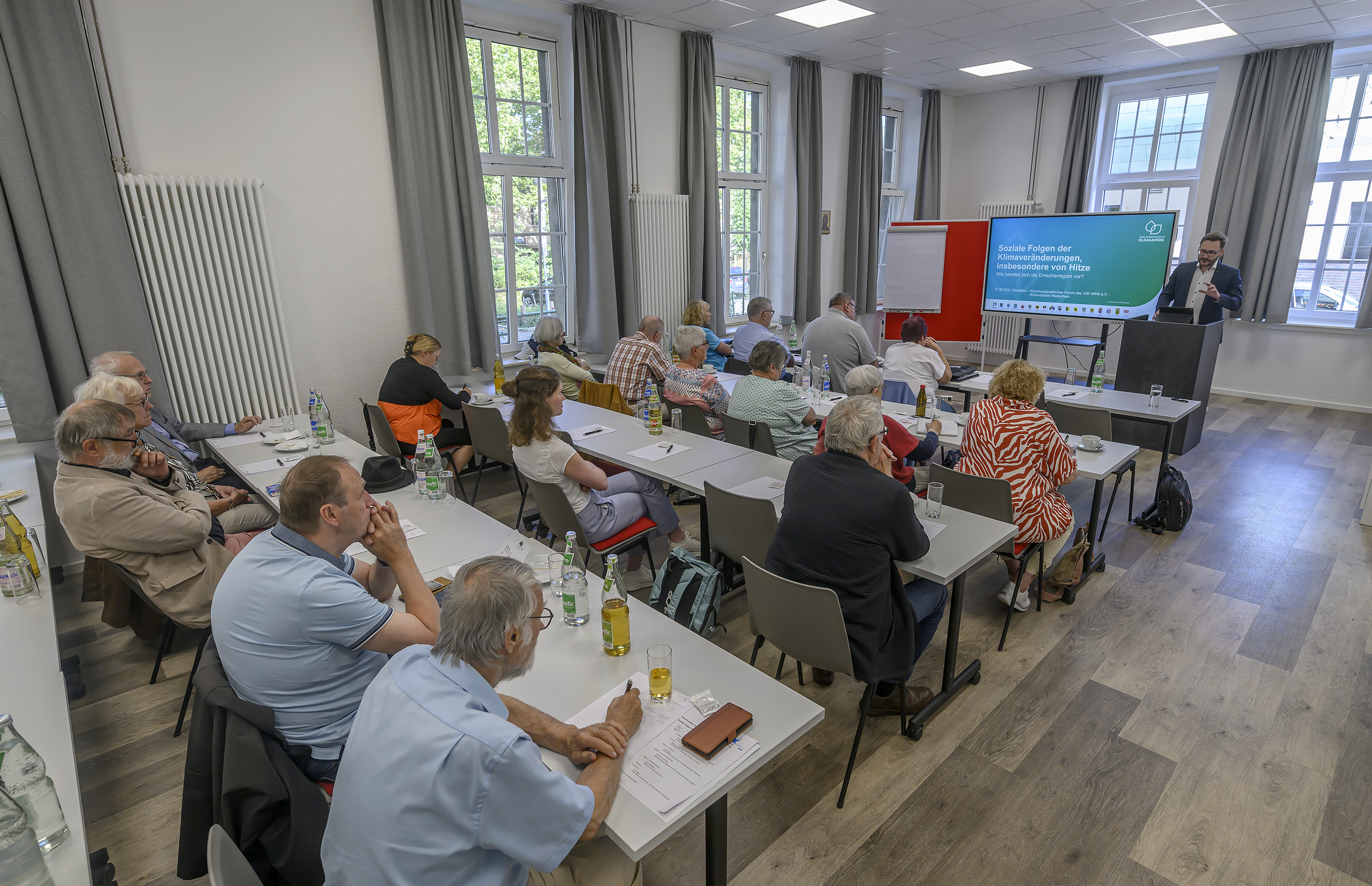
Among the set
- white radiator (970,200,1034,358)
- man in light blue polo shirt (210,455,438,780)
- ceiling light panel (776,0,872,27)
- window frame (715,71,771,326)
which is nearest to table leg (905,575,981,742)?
man in light blue polo shirt (210,455,438,780)

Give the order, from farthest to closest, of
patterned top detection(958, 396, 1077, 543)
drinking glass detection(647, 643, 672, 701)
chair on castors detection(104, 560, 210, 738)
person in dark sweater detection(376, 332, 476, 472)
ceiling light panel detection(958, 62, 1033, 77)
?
ceiling light panel detection(958, 62, 1033, 77) → person in dark sweater detection(376, 332, 476, 472) → patterned top detection(958, 396, 1077, 543) → chair on castors detection(104, 560, 210, 738) → drinking glass detection(647, 643, 672, 701)

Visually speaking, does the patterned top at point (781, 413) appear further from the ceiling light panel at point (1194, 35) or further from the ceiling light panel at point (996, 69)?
the ceiling light panel at point (996, 69)

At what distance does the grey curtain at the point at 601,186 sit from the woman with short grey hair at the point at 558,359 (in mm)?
932

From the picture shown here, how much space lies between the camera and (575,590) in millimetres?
2010

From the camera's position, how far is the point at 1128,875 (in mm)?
1993

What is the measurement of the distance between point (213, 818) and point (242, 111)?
4.41 metres

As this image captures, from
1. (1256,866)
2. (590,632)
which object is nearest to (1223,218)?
(1256,866)

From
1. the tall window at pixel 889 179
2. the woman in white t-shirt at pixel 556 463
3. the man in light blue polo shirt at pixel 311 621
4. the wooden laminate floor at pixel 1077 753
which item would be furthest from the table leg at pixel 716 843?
the tall window at pixel 889 179

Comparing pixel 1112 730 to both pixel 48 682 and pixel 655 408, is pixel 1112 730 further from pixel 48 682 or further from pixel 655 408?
pixel 48 682

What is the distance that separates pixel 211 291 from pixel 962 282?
23.6 feet

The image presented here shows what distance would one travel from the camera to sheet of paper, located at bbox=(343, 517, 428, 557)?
2406 mm

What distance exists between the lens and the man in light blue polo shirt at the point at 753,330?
20.2ft

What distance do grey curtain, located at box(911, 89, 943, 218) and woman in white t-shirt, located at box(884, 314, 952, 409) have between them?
4874 millimetres

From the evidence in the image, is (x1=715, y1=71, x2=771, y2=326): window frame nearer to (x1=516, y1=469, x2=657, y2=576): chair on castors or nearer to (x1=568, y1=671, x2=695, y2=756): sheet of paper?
(x1=516, y1=469, x2=657, y2=576): chair on castors
